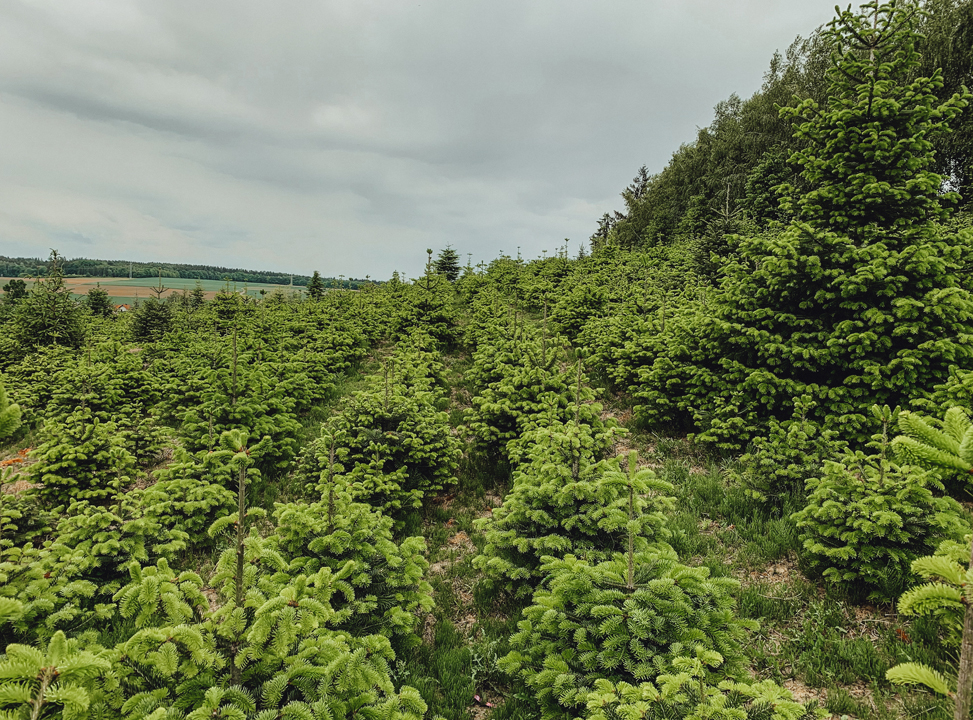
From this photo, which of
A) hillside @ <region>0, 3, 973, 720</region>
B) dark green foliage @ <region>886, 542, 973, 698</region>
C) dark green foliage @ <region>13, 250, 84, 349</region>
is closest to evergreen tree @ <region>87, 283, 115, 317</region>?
dark green foliage @ <region>13, 250, 84, 349</region>

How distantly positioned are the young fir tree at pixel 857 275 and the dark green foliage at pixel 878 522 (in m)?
1.95

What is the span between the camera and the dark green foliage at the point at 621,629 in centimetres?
317

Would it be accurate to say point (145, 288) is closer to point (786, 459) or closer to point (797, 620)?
point (786, 459)

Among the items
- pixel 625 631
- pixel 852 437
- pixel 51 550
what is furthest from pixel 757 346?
pixel 51 550

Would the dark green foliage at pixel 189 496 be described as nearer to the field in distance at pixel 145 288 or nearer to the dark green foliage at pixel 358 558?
the dark green foliage at pixel 358 558

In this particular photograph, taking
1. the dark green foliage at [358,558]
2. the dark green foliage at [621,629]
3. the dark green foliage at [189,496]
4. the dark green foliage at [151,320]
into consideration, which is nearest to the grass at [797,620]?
the dark green foliage at [621,629]

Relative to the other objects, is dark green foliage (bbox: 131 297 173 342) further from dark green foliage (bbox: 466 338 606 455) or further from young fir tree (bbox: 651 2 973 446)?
young fir tree (bbox: 651 2 973 446)

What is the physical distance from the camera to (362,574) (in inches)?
147

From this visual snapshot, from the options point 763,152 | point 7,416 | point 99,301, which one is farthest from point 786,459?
point 99,301

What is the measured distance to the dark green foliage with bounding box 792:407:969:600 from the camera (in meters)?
4.17

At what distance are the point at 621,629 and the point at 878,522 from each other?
2.99 metres

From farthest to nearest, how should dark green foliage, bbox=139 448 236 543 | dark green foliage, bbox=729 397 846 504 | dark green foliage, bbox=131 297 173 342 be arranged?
dark green foliage, bbox=131 297 173 342
dark green foliage, bbox=729 397 846 504
dark green foliage, bbox=139 448 236 543

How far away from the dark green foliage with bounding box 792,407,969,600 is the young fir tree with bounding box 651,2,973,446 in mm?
1945

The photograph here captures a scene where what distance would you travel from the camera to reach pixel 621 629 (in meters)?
3.25
